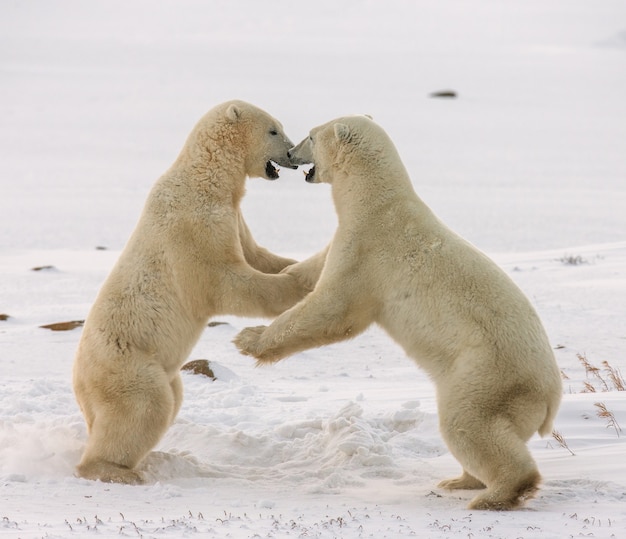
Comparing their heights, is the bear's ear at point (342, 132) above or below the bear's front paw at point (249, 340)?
above

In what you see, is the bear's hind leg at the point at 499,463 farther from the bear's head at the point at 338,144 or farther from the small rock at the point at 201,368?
the small rock at the point at 201,368

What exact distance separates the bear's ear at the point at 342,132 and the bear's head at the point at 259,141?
572mm

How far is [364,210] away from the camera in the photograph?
17.1 feet

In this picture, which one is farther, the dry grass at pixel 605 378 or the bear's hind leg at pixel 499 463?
the dry grass at pixel 605 378

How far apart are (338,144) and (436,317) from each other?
119 cm

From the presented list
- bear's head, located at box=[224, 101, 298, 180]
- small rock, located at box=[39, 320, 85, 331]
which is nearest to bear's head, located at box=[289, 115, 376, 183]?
bear's head, located at box=[224, 101, 298, 180]

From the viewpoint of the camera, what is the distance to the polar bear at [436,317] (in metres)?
4.64

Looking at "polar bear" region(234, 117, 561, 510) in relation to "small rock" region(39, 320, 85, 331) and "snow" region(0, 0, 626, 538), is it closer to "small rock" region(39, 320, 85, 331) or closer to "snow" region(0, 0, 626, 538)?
"snow" region(0, 0, 626, 538)

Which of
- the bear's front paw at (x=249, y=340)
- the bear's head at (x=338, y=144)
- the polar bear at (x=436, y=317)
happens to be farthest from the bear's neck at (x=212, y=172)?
the bear's front paw at (x=249, y=340)

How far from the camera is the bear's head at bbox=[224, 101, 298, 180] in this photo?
232 inches

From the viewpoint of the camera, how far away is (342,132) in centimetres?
541

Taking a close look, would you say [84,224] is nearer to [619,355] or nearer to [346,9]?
[619,355]

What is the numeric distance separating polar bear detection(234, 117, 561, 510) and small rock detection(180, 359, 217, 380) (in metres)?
2.71

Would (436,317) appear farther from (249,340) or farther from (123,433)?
(123,433)
